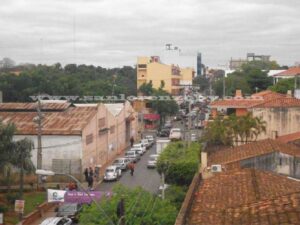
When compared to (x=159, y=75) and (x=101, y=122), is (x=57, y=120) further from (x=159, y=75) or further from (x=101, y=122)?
(x=159, y=75)

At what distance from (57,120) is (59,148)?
11.0 feet

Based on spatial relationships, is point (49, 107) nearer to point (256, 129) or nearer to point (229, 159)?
point (256, 129)

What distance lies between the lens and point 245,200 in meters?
16.1

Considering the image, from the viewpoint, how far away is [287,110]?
37750 millimetres

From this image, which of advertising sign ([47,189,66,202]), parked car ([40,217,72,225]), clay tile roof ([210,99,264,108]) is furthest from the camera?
clay tile roof ([210,99,264,108])

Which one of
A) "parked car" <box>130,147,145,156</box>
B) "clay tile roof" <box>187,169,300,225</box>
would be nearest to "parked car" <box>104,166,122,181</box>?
"parked car" <box>130,147,145,156</box>

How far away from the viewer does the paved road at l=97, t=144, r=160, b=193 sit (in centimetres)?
3941

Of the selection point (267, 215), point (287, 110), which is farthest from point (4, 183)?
point (267, 215)

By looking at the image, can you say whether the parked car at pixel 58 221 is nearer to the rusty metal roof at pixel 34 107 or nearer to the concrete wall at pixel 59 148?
the concrete wall at pixel 59 148

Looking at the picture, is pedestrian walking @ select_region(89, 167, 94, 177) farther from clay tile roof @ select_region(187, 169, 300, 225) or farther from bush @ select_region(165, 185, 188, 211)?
clay tile roof @ select_region(187, 169, 300, 225)

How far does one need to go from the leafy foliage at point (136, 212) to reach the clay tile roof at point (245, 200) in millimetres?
1840

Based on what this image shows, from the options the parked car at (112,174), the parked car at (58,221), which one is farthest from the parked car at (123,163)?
the parked car at (58,221)

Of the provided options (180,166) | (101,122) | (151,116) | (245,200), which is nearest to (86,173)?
(101,122)

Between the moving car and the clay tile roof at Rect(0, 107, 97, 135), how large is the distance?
38.4ft
